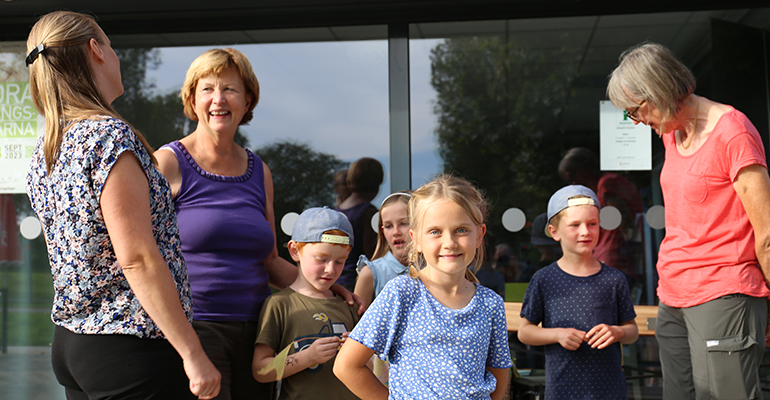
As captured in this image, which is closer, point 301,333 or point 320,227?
point 301,333

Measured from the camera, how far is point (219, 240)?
192 cm

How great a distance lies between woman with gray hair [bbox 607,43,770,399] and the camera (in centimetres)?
193

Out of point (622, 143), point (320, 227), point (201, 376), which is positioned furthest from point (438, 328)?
point (622, 143)

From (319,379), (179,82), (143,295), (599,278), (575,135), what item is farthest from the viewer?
(179,82)

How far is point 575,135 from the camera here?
3795 mm

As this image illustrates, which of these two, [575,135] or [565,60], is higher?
[565,60]

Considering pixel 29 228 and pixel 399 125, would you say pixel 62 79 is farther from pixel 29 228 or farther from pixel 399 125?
pixel 29 228

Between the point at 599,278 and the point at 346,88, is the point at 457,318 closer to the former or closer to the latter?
the point at 599,278

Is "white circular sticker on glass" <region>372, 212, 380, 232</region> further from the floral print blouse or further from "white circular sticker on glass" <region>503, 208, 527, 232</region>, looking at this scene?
the floral print blouse

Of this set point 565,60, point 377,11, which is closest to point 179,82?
point 377,11

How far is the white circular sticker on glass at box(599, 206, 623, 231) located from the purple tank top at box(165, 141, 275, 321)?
2521 mm

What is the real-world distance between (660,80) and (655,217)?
1.91 m

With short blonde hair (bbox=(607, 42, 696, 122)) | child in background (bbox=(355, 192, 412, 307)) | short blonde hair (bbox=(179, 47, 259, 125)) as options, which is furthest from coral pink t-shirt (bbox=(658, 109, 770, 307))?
short blonde hair (bbox=(179, 47, 259, 125))

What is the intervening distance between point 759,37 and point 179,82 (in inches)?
149
